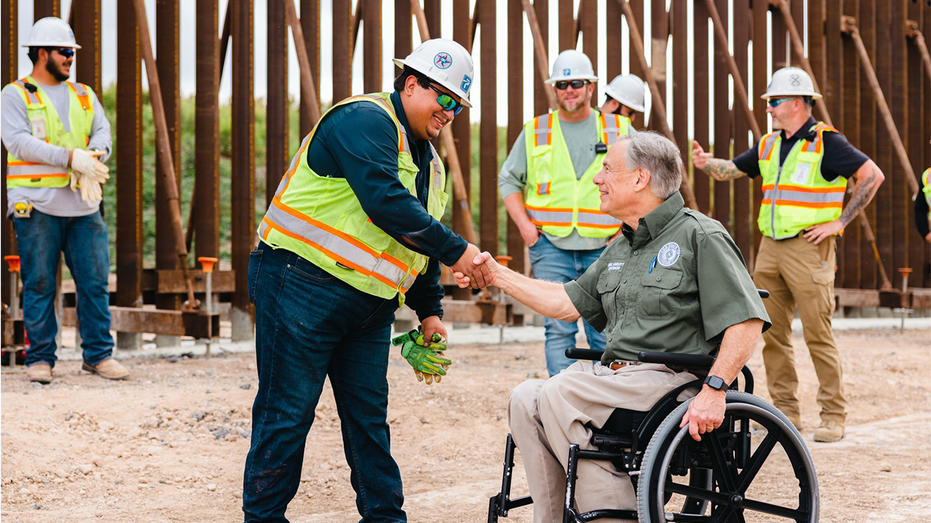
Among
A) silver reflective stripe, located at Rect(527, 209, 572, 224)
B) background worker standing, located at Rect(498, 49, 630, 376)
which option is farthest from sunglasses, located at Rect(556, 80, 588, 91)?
silver reflective stripe, located at Rect(527, 209, 572, 224)

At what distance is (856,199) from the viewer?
516cm

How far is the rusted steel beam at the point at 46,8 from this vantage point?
661cm

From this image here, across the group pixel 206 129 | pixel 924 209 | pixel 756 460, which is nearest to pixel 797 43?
pixel 924 209

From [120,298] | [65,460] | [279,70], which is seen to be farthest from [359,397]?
[279,70]

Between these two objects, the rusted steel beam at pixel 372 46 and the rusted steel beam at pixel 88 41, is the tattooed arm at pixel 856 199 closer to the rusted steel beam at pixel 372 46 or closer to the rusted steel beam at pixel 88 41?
the rusted steel beam at pixel 372 46

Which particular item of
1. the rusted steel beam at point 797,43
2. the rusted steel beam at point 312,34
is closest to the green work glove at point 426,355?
the rusted steel beam at point 312,34

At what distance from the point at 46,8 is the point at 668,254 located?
5.47m

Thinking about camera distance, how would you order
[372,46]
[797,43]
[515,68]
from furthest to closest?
[797,43], [515,68], [372,46]

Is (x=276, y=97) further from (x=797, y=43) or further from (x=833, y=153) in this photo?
(x=797, y=43)

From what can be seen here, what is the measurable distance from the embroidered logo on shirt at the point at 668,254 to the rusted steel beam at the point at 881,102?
833 cm

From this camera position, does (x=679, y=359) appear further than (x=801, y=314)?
No

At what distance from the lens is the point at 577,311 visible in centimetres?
319

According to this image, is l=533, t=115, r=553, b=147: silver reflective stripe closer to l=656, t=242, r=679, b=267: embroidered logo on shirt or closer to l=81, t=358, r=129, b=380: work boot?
l=656, t=242, r=679, b=267: embroidered logo on shirt

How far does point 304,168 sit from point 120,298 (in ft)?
14.9
